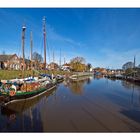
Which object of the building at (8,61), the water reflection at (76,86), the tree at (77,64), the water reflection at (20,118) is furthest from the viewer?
the tree at (77,64)

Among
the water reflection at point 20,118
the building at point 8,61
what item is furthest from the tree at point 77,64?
the water reflection at point 20,118

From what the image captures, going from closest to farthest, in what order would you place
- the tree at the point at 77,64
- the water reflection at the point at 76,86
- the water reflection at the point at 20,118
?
the water reflection at the point at 20,118
the water reflection at the point at 76,86
the tree at the point at 77,64

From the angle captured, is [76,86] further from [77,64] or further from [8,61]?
[77,64]

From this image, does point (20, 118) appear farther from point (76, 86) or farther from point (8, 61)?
point (8, 61)

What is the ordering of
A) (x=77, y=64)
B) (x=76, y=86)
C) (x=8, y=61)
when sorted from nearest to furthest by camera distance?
(x=76, y=86), (x=8, y=61), (x=77, y=64)

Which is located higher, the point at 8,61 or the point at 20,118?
the point at 8,61

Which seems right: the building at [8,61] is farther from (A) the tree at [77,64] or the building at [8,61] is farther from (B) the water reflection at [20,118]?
(B) the water reflection at [20,118]

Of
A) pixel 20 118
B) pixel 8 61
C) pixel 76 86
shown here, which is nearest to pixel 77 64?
pixel 8 61

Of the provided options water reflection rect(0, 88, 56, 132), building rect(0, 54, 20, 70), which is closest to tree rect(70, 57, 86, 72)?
building rect(0, 54, 20, 70)

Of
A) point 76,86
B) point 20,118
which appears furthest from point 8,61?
point 20,118

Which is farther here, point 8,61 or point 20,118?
point 8,61

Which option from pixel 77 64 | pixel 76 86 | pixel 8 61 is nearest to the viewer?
pixel 76 86

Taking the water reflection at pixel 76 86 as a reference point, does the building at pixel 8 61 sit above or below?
above
